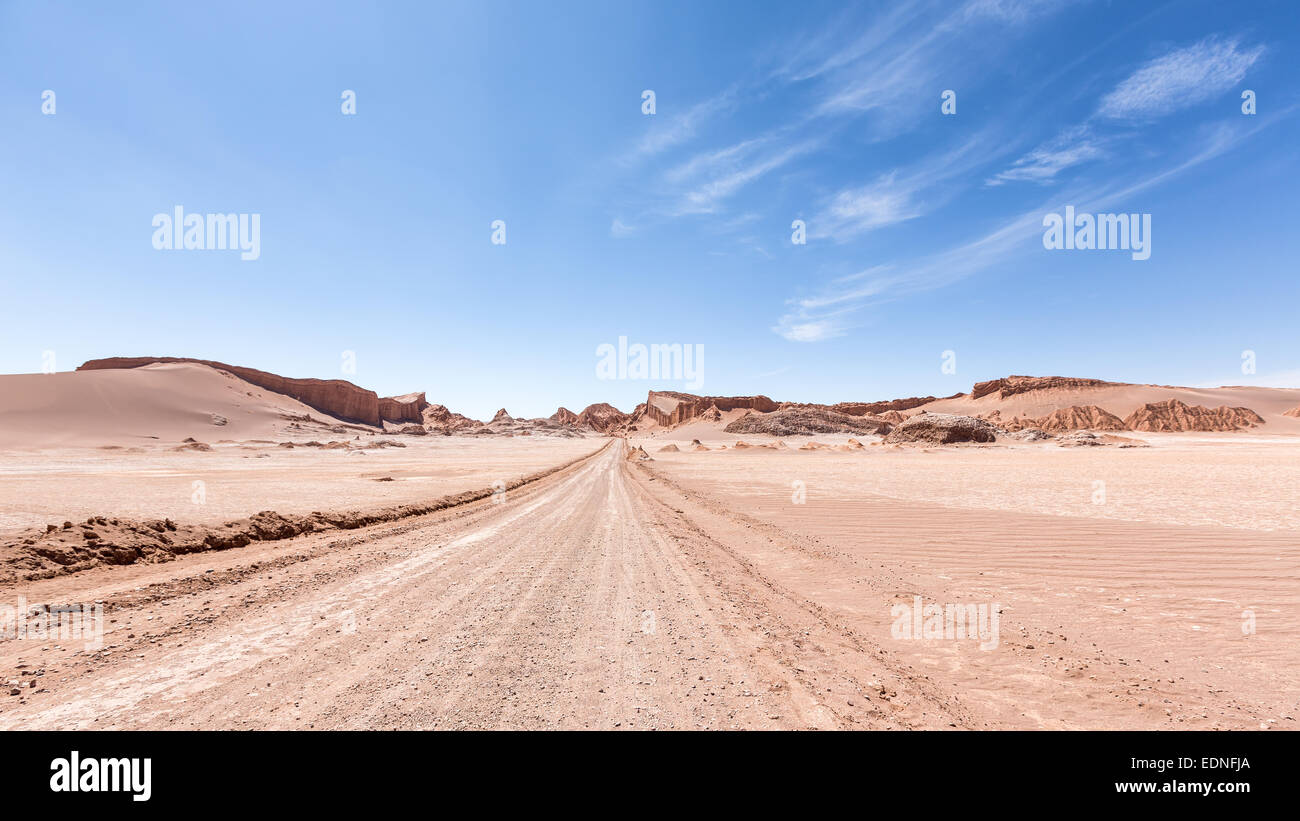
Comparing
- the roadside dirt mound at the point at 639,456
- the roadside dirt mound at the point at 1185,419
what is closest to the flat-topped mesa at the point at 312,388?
the roadside dirt mound at the point at 639,456

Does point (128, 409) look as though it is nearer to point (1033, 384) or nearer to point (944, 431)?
point (944, 431)

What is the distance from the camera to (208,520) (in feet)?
39.2

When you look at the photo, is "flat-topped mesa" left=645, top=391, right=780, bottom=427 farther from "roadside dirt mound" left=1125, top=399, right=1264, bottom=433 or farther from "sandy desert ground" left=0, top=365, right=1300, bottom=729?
"sandy desert ground" left=0, top=365, right=1300, bottom=729

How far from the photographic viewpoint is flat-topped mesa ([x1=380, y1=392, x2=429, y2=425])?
6054 inches

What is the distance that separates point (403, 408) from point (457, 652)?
17551cm

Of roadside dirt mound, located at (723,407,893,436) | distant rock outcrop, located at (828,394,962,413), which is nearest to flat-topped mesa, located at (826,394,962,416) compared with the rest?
distant rock outcrop, located at (828,394,962,413)

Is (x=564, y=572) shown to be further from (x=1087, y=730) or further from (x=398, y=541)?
(x=1087, y=730)

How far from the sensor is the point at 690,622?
5.86 metres

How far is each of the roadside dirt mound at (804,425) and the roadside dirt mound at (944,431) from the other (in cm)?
3427

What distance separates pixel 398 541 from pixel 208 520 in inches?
213

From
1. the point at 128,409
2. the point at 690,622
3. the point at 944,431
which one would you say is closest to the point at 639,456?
the point at 944,431

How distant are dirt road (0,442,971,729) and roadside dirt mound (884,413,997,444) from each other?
199 ft

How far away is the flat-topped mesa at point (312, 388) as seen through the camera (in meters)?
126

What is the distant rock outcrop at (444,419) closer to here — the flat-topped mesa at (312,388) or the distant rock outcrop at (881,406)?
the flat-topped mesa at (312,388)
